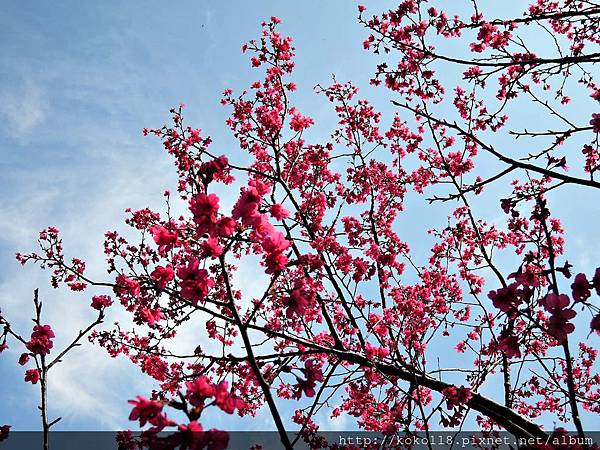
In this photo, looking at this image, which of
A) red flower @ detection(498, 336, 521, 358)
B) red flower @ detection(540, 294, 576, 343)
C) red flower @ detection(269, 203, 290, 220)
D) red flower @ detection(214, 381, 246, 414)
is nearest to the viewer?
red flower @ detection(214, 381, 246, 414)

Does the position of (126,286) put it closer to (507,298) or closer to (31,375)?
(31,375)

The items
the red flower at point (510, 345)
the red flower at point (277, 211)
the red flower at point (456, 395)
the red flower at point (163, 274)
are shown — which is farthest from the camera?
the red flower at point (456, 395)

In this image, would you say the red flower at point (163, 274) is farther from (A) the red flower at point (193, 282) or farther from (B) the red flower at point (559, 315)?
(B) the red flower at point (559, 315)

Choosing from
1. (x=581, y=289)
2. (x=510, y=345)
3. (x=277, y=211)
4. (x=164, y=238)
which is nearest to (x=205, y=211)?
(x=164, y=238)

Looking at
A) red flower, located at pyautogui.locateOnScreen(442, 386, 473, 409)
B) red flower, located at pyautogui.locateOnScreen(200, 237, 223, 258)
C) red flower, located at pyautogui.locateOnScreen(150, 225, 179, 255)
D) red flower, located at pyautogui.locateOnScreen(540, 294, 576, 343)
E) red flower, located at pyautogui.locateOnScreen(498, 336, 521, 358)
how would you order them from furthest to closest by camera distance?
red flower, located at pyautogui.locateOnScreen(442, 386, 473, 409), red flower, located at pyautogui.locateOnScreen(498, 336, 521, 358), red flower, located at pyautogui.locateOnScreen(150, 225, 179, 255), red flower, located at pyautogui.locateOnScreen(540, 294, 576, 343), red flower, located at pyautogui.locateOnScreen(200, 237, 223, 258)

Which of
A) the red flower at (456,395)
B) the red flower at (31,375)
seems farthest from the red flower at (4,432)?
the red flower at (456,395)

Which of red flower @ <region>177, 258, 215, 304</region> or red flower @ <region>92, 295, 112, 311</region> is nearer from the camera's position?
red flower @ <region>177, 258, 215, 304</region>

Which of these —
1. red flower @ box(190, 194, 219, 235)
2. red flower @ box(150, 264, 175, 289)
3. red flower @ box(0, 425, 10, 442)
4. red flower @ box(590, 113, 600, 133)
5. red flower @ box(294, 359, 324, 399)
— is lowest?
red flower @ box(0, 425, 10, 442)

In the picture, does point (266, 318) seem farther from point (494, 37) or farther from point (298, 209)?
point (494, 37)

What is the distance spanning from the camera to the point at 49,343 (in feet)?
15.1

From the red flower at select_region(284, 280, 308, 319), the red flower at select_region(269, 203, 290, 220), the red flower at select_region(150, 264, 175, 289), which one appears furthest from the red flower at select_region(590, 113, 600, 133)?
the red flower at select_region(150, 264, 175, 289)

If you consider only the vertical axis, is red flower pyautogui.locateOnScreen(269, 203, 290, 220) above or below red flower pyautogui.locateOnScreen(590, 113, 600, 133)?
below

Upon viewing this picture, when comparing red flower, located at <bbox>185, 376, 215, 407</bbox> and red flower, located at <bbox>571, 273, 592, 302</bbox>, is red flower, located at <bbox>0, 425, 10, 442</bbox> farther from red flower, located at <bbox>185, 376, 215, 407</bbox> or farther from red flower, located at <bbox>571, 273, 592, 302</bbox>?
red flower, located at <bbox>571, 273, 592, 302</bbox>

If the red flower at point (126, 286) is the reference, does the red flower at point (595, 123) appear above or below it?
above
